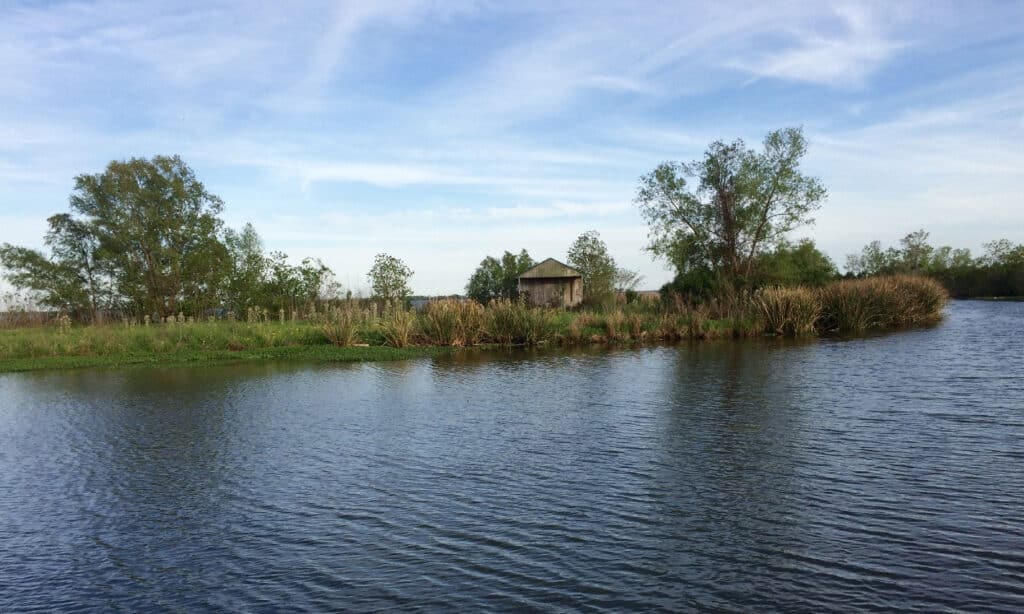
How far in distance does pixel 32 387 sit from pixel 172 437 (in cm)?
1177

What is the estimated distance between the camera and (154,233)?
4475cm

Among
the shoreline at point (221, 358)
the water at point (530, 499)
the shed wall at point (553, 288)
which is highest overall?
the shed wall at point (553, 288)

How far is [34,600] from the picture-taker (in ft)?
22.1

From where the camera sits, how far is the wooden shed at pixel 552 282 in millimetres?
58875

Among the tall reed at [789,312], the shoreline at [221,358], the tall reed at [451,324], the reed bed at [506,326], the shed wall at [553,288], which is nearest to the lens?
the shoreline at [221,358]

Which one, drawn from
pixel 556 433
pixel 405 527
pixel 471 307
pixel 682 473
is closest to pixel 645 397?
pixel 556 433

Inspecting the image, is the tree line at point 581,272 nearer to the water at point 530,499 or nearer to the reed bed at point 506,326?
the reed bed at point 506,326

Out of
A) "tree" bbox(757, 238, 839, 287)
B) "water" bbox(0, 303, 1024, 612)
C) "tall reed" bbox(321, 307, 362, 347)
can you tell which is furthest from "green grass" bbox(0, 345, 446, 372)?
"tree" bbox(757, 238, 839, 287)

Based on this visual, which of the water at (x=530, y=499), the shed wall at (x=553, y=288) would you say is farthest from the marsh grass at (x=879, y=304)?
the shed wall at (x=553, y=288)

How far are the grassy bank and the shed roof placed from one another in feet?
53.5

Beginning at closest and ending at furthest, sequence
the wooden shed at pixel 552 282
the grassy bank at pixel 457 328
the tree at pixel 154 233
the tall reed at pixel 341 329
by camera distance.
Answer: the grassy bank at pixel 457 328 → the tall reed at pixel 341 329 → the tree at pixel 154 233 → the wooden shed at pixel 552 282

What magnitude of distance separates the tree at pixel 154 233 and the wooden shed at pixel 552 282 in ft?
84.5

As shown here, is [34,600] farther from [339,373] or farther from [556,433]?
[339,373]

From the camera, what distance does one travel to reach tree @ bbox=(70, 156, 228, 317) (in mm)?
43812
